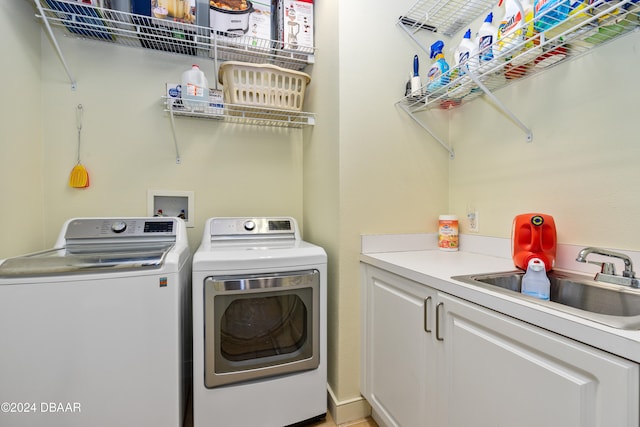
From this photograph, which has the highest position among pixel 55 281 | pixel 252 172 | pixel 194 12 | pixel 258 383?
pixel 194 12

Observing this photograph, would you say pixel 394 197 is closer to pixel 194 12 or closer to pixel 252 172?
pixel 252 172

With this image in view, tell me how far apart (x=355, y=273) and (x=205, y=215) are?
1125 mm

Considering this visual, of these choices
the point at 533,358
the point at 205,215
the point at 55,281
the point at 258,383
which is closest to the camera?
the point at 533,358

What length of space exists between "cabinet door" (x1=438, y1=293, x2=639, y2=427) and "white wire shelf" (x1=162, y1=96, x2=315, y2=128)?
1.47 metres

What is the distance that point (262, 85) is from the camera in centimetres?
178

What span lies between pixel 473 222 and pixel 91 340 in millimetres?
1919

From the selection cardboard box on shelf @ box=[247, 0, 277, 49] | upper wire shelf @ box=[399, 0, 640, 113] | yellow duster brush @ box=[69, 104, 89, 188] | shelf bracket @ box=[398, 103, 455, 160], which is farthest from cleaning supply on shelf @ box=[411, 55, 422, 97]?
yellow duster brush @ box=[69, 104, 89, 188]

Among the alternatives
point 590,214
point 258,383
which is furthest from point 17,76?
point 590,214

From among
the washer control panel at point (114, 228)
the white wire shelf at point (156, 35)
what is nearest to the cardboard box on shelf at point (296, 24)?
the white wire shelf at point (156, 35)

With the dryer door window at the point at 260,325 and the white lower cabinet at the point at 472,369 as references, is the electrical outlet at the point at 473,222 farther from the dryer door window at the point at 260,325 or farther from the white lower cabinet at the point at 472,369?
the dryer door window at the point at 260,325

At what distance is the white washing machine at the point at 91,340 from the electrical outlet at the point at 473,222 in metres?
1.58

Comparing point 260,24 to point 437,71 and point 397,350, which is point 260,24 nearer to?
point 437,71

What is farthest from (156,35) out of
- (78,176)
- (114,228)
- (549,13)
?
(549,13)

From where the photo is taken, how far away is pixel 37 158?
5.40ft
